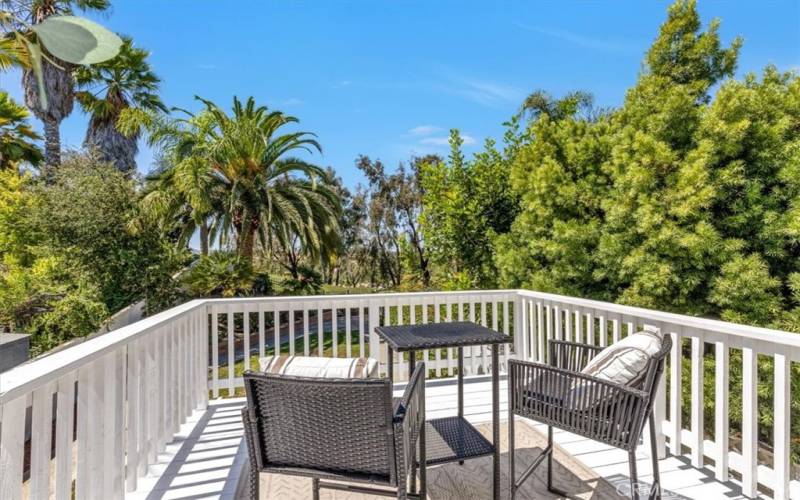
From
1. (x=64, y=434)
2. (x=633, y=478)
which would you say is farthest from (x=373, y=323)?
(x=64, y=434)

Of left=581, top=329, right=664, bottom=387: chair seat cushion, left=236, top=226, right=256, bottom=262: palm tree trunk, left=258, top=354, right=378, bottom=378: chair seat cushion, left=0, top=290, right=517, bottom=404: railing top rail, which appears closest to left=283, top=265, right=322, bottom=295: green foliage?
left=236, top=226, right=256, bottom=262: palm tree trunk

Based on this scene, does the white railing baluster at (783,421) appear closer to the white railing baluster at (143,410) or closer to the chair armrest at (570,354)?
the chair armrest at (570,354)

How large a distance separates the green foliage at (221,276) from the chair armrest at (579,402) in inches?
331

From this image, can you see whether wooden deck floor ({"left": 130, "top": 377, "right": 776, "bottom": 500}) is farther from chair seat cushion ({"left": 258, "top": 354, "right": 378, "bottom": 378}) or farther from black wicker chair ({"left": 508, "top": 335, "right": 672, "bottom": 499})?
chair seat cushion ({"left": 258, "top": 354, "right": 378, "bottom": 378})

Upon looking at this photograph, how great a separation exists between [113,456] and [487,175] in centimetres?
702

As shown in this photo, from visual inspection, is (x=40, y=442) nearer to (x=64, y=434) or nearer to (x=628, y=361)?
(x=64, y=434)

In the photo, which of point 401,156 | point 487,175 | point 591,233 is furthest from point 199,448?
point 401,156

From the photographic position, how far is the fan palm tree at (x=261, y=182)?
1003cm

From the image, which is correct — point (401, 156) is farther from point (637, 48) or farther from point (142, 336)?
point (142, 336)

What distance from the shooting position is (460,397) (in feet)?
10.6

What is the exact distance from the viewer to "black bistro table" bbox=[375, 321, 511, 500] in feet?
8.61

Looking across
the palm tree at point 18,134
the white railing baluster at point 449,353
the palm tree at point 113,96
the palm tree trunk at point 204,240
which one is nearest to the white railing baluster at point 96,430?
the white railing baluster at point 449,353

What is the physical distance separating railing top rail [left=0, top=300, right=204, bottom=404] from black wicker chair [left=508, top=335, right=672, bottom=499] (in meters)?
2.08

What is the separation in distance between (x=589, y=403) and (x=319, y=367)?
138 centimetres
